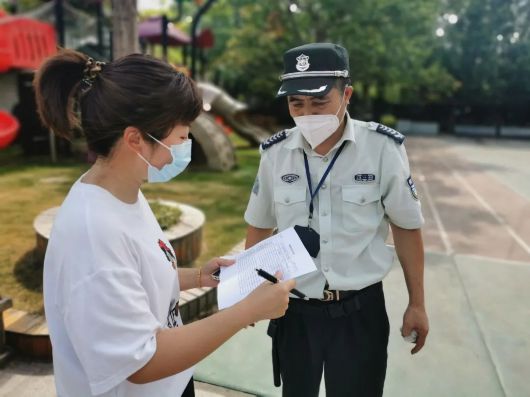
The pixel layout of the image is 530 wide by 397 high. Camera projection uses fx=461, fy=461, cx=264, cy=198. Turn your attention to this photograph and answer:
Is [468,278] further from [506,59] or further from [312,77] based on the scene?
[506,59]

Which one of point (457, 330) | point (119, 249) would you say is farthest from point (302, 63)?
point (457, 330)

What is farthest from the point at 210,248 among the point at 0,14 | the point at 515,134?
the point at 515,134

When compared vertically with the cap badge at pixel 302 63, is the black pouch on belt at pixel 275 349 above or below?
below

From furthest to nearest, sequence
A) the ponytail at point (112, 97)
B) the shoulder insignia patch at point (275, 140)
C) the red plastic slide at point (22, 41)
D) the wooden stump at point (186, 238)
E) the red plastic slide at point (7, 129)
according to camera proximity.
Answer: the red plastic slide at point (22, 41)
the red plastic slide at point (7, 129)
the wooden stump at point (186, 238)
the shoulder insignia patch at point (275, 140)
the ponytail at point (112, 97)

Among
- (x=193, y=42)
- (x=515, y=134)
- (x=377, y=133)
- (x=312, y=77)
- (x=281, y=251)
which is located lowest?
(x=515, y=134)

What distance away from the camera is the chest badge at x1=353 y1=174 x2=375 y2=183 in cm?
176

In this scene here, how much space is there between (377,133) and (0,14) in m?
10.4

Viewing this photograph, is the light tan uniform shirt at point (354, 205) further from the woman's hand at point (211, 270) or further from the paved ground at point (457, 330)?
the paved ground at point (457, 330)

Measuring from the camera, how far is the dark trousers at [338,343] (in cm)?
180

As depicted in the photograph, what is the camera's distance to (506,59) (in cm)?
2205

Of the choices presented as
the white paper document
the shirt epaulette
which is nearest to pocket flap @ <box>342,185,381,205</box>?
the shirt epaulette

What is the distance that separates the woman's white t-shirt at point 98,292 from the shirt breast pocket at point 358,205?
0.85 m

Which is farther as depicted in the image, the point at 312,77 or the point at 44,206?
the point at 44,206

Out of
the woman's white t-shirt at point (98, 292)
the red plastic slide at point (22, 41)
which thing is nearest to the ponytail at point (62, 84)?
the woman's white t-shirt at point (98, 292)
